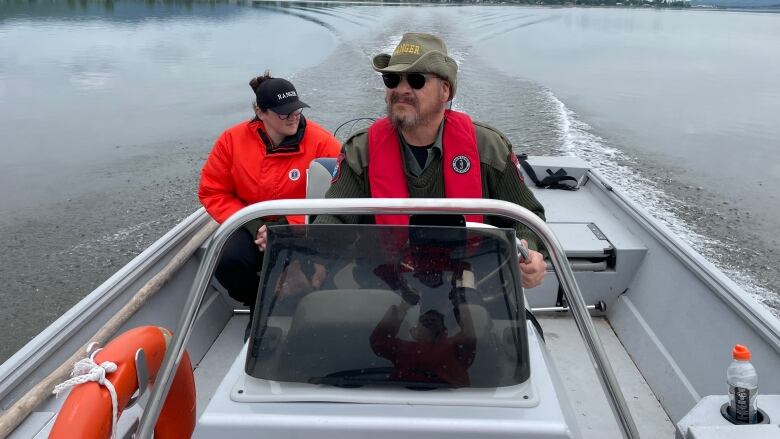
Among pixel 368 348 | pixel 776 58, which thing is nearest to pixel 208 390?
pixel 368 348

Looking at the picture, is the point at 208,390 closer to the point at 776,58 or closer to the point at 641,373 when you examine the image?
the point at 641,373

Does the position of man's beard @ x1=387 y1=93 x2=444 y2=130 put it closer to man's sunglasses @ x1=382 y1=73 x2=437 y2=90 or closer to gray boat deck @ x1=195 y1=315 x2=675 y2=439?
man's sunglasses @ x1=382 y1=73 x2=437 y2=90

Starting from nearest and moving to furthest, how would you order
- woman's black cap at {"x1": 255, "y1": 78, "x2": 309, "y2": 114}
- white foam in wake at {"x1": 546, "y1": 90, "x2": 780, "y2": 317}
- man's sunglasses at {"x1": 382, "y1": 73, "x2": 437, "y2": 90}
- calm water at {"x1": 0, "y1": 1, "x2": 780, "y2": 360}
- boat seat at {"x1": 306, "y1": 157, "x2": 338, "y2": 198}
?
man's sunglasses at {"x1": 382, "y1": 73, "x2": 437, "y2": 90}
boat seat at {"x1": 306, "y1": 157, "x2": 338, "y2": 198}
woman's black cap at {"x1": 255, "y1": 78, "x2": 309, "y2": 114}
white foam in wake at {"x1": 546, "y1": 90, "x2": 780, "y2": 317}
calm water at {"x1": 0, "y1": 1, "x2": 780, "y2": 360}

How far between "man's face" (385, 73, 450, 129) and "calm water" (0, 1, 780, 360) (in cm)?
300

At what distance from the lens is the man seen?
1883 mm

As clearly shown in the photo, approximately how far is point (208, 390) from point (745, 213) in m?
5.24

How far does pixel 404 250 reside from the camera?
1.26 meters

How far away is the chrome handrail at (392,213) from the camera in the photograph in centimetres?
118

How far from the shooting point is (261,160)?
9.03 ft

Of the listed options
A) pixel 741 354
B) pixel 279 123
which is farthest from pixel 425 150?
pixel 741 354

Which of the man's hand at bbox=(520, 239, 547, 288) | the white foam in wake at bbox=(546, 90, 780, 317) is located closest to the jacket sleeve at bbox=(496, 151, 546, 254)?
the man's hand at bbox=(520, 239, 547, 288)

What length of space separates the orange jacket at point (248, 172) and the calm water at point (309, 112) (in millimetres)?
1858

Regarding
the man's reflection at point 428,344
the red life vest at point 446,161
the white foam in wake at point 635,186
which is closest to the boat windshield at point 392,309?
the man's reflection at point 428,344

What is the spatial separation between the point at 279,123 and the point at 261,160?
188 millimetres
